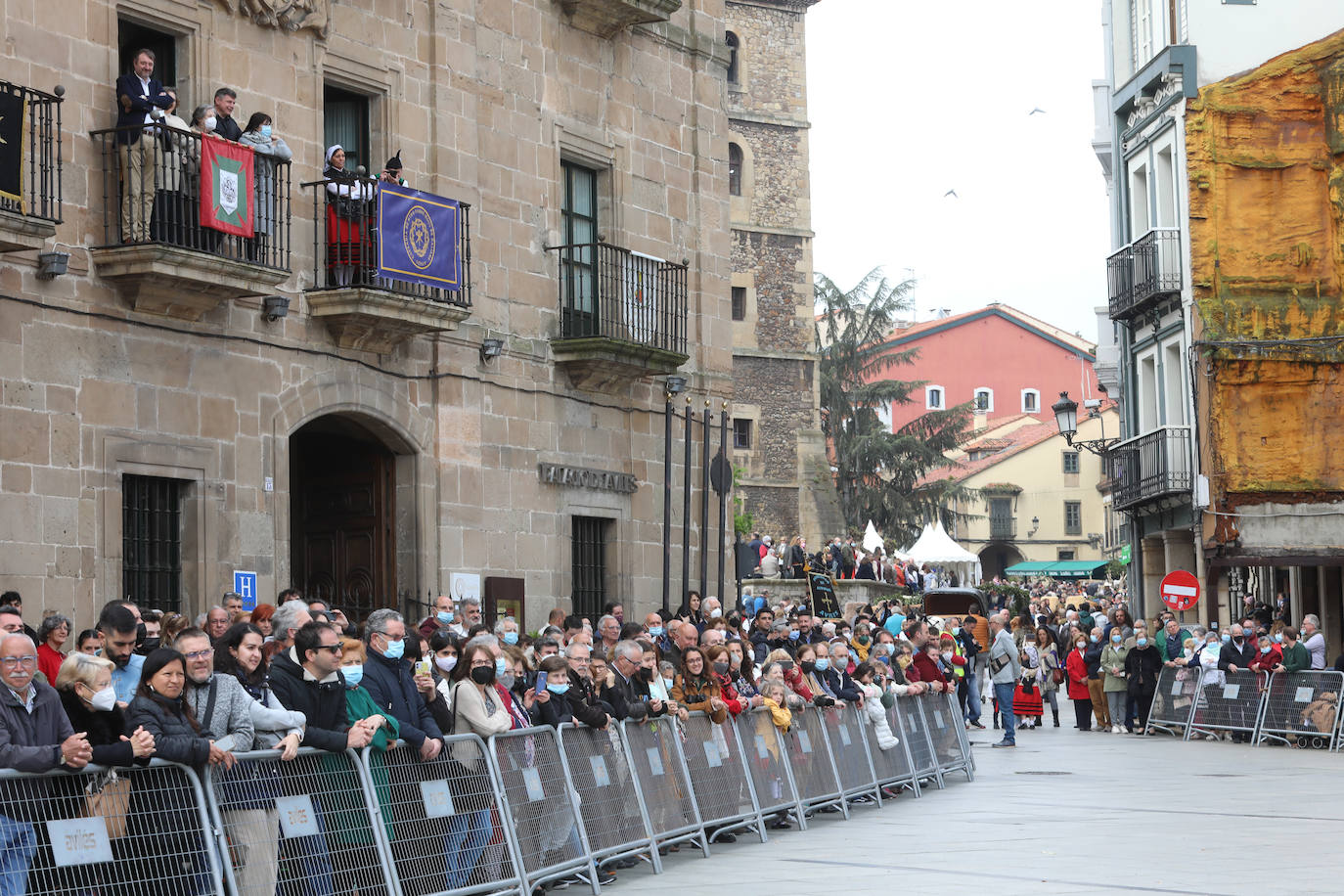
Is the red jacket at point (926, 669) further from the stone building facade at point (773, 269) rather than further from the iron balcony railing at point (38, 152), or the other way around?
the stone building facade at point (773, 269)

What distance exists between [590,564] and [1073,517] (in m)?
70.9

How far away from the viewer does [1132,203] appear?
36.8m

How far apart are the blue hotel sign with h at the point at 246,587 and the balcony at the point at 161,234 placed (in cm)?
249

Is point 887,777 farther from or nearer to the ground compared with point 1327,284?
nearer to the ground

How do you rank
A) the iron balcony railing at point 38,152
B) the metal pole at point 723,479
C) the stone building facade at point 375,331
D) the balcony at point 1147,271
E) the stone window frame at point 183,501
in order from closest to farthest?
1. the iron balcony railing at point 38,152
2. the stone building facade at point 375,331
3. the stone window frame at point 183,501
4. the metal pole at point 723,479
5. the balcony at point 1147,271

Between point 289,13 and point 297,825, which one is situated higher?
point 289,13

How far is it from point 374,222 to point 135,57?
10.4 feet

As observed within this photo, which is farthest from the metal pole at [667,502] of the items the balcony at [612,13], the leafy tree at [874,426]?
the leafy tree at [874,426]

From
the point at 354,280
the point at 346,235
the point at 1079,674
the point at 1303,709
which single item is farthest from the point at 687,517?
the point at 1303,709

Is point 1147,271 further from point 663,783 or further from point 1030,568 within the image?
point 1030,568

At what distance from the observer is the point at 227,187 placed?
1664cm

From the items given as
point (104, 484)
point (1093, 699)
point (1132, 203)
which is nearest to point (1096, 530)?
point (1132, 203)

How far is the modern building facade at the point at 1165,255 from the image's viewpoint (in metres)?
33.8

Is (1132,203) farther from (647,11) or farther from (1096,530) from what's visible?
(1096,530)
